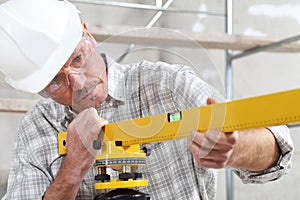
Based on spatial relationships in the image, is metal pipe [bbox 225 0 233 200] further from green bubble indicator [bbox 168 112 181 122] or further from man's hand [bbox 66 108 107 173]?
green bubble indicator [bbox 168 112 181 122]

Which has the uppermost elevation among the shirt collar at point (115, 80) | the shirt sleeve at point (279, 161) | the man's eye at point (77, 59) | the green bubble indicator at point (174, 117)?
the man's eye at point (77, 59)

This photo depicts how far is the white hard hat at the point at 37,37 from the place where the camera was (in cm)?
90

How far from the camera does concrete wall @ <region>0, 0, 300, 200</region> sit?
6.87 ft

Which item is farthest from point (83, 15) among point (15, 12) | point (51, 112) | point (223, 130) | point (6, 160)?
point (223, 130)

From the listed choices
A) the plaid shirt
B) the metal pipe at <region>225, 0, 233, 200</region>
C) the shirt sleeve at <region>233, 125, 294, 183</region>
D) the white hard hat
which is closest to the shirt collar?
the plaid shirt

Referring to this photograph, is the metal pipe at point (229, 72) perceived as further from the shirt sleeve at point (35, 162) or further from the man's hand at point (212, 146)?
the man's hand at point (212, 146)

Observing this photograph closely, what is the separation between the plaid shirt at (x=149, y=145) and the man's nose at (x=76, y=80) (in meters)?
0.04

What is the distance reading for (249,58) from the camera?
7.42 feet

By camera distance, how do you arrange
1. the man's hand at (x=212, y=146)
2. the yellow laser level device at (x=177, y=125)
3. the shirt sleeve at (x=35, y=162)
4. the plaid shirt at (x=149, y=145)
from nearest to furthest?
1. the yellow laser level device at (x=177, y=125)
2. the man's hand at (x=212, y=146)
3. the plaid shirt at (x=149, y=145)
4. the shirt sleeve at (x=35, y=162)

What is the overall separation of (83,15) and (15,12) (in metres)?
1.49

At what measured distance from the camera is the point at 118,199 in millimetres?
718

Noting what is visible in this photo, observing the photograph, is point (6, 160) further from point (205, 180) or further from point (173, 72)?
point (173, 72)

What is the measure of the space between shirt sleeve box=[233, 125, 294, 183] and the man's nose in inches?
A: 12.4

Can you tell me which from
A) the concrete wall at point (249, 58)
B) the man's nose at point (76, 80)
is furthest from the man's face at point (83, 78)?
the concrete wall at point (249, 58)
